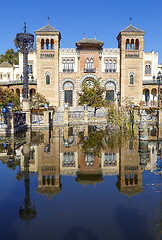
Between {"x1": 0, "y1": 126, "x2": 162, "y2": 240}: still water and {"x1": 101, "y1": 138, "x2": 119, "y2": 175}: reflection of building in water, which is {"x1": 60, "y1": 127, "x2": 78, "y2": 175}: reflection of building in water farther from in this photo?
{"x1": 101, "y1": 138, "x2": 119, "y2": 175}: reflection of building in water

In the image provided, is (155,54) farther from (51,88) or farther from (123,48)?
(51,88)

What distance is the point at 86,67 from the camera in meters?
38.6

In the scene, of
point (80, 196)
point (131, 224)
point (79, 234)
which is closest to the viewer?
point (79, 234)

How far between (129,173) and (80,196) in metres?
2.07

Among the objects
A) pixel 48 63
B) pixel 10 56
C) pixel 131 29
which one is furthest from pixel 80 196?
pixel 10 56

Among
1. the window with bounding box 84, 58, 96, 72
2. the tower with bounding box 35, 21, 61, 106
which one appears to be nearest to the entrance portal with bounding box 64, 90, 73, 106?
the tower with bounding box 35, 21, 61, 106

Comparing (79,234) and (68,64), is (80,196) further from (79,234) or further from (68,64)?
(68,64)

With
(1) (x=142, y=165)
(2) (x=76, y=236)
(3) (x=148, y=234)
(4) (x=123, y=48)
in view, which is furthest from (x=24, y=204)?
(4) (x=123, y=48)

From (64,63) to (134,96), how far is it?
13906 millimetres

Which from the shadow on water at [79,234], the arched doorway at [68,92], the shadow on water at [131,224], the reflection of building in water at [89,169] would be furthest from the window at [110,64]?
the shadow on water at [79,234]

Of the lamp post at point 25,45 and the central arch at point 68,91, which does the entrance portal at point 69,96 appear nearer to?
the central arch at point 68,91

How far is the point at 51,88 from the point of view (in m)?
37.9

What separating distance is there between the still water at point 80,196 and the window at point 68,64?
104ft

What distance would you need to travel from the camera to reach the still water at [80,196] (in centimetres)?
340
